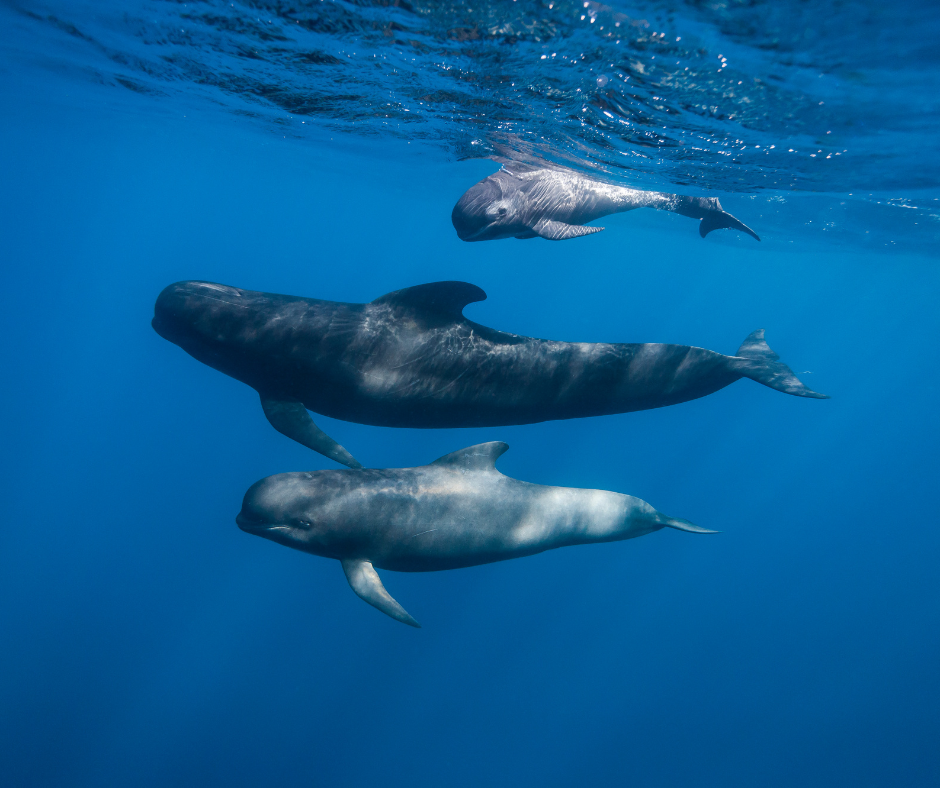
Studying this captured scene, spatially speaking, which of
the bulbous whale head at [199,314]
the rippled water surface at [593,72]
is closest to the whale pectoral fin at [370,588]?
the bulbous whale head at [199,314]

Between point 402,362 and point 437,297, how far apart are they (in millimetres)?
894

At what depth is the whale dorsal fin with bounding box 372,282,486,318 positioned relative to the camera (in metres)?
6.14

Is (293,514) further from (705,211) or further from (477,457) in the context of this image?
(705,211)

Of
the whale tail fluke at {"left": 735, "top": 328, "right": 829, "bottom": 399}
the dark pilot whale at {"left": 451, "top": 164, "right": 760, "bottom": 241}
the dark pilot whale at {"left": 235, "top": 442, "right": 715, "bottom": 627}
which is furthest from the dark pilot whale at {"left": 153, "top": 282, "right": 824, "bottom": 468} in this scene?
the dark pilot whale at {"left": 451, "top": 164, "right": 760, "bottom": 241}

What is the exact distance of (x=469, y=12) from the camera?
24.7 feet

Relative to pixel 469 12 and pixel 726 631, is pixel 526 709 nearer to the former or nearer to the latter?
pixel 726 631

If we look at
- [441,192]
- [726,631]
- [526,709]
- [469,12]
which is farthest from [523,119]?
[726,631]

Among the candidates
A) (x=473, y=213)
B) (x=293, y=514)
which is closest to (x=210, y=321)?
(x=293, y=514)

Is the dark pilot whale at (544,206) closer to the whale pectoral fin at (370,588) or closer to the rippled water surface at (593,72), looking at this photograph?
the rippled water surface at (593,72)

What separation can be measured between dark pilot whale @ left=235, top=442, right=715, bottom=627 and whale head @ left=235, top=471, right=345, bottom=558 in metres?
0.01

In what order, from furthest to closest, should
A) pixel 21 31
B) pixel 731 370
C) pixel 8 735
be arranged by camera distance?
pixel 8 735
pixel 21 31
pixel 731 370

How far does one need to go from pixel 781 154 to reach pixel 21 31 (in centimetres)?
1857

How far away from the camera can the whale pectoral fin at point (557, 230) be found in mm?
8156

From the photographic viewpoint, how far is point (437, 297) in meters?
6.26
